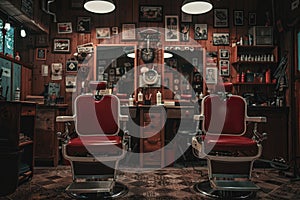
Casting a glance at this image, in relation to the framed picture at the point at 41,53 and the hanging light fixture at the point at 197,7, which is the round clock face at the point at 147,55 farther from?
the framed picture at the point at 41,53

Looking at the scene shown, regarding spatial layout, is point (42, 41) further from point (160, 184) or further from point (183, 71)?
point (160, 184)

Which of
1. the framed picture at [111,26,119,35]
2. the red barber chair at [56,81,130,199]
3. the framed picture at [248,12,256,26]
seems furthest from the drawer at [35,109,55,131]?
the framed picture at [248,12,256,26]

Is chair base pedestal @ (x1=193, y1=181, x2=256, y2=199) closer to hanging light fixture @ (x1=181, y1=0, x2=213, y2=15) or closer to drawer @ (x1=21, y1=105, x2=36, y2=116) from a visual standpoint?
drawer @ (x1=21, y1=105, x2=36, y2=116)

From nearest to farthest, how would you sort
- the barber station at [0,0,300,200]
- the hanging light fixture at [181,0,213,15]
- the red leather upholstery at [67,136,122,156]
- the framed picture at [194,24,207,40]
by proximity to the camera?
the red leather upholstery at [67,136,122,156] → the barber station at [0,0,300,200] → the hanging light fixture at [181,0,213,15] → the framed picture at [194,24,207,40]

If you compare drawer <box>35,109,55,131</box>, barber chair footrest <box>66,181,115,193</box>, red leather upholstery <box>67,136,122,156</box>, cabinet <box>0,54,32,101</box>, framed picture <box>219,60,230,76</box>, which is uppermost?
framed picture <box>219,60,230,76</box>

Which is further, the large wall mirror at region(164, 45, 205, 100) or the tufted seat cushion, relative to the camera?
the large wall mirror at region(164, 45, 205, 100)

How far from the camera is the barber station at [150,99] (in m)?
2.74

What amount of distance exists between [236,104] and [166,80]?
176 centimetres

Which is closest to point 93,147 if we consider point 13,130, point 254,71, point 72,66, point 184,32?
point 13,130

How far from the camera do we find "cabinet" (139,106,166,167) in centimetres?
390

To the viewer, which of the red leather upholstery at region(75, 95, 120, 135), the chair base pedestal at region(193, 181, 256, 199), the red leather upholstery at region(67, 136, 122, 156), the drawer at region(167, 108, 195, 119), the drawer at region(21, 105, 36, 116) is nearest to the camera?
the red leather upholstery at region(67, 136, 122, 156)

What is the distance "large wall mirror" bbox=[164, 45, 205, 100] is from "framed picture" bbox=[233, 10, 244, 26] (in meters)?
0.77

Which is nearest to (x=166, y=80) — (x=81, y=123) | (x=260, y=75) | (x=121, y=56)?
(x=121, y=56)

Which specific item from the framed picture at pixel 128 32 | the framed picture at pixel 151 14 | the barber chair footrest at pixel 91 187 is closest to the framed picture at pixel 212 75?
the framed picture at pixel 151 14
